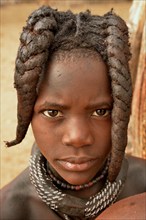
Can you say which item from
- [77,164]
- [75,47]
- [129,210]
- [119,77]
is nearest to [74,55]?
[75,47]

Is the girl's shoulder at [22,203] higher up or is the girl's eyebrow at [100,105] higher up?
the girl's eyebrow at [100,105]

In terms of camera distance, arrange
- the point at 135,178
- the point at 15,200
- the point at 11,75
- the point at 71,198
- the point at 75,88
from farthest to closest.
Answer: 1. the point at 11,75
2. the point at 135,178
3. the point at 15,200
4. the point at 71,198
5. the point at 75,88

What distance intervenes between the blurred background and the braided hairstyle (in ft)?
3.91

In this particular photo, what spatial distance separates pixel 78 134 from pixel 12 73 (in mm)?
3810

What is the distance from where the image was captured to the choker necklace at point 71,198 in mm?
1952

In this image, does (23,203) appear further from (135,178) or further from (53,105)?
(53,105)

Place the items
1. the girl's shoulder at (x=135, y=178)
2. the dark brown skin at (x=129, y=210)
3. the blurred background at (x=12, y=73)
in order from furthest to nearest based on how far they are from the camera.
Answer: the blurred background at (x=12, y=73)
the girl's shoulder at (x=135, y=178)
the dark brown skin at (x=129, y=210)

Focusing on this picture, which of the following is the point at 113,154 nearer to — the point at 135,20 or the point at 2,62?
the point at 135,20

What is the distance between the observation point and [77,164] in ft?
5.69

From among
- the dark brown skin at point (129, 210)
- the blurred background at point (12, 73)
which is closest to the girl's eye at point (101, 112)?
the dark brown skin at point (129, 210)

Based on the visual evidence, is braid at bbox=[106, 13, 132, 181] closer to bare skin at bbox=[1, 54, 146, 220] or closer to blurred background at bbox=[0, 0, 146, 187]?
bare skin at bbox=[1, 54, 146, 220]

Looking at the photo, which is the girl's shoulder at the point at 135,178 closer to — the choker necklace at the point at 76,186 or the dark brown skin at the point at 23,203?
the dark brown skin at the point at 23,203

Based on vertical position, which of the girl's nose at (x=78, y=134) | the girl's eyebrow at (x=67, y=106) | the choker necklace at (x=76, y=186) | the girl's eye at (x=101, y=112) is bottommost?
the choker necklace at (x=76, y=186)

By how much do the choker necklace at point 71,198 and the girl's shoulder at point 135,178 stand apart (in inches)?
7.9
